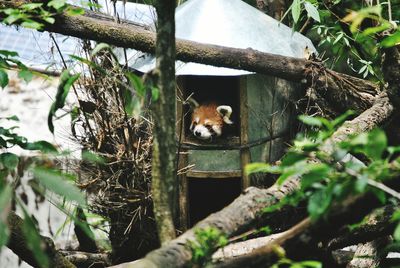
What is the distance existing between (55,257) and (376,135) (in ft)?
6.37

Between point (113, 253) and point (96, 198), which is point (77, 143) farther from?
point (113, 253)

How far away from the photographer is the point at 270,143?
3.96m

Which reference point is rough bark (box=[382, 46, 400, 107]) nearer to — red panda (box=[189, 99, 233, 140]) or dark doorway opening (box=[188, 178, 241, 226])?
red panda (box=[189, 99, 233, 140])

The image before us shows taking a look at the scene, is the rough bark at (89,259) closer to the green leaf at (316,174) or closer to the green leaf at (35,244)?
the green leaf at (35,244)

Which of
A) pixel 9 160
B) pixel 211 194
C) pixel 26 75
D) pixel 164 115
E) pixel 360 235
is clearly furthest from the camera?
pixel 211 194

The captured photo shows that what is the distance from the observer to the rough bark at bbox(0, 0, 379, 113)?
10.2 feet

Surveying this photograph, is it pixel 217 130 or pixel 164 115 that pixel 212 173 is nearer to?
pixel 217 130

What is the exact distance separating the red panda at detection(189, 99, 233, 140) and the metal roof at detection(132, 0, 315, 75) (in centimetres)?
42

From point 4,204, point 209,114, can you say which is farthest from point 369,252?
point 4,204

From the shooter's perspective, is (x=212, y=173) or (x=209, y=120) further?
(x=209, y=120)

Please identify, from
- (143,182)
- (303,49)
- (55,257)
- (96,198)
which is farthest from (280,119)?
(55,257)

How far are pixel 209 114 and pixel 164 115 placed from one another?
8.49ft

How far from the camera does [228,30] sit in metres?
3.87

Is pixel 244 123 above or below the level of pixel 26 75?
below
